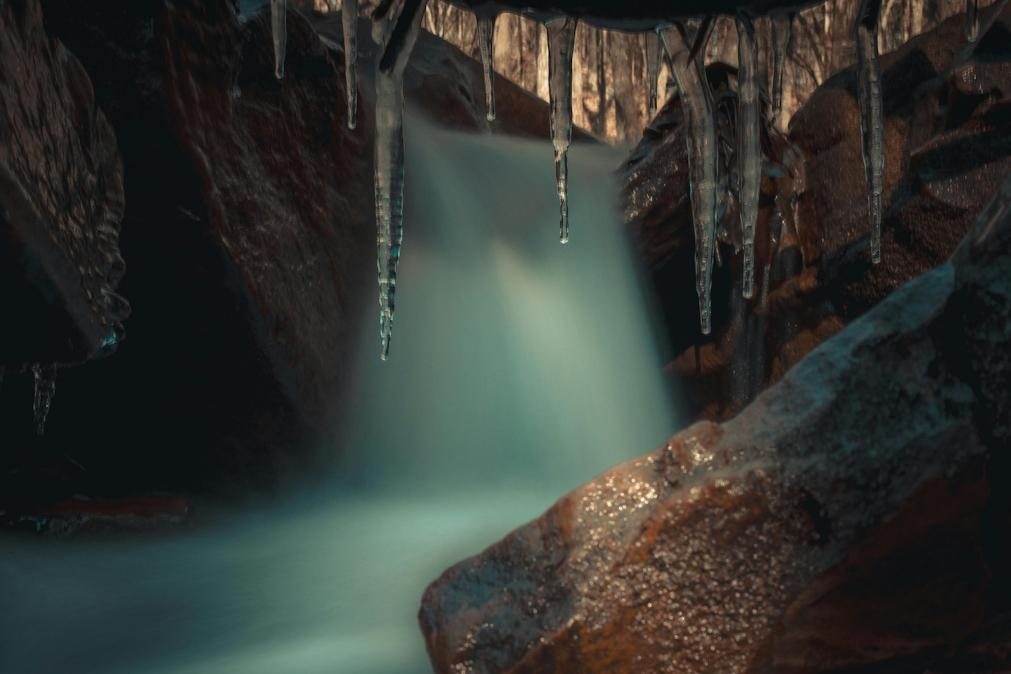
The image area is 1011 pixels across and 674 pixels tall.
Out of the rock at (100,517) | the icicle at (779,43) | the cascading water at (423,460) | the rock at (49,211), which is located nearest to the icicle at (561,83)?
the icicle at (779,43)

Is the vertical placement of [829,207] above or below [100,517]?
above

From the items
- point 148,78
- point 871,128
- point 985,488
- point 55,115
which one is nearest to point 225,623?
point 55,115

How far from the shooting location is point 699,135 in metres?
3.27

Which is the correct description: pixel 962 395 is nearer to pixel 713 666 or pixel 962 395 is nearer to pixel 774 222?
pixel 713 666

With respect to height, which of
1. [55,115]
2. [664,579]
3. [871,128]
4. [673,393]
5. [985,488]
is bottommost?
[673,393]

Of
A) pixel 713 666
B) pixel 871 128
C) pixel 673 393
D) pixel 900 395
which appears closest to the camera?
pixel 713 666

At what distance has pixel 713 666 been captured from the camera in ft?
7.36

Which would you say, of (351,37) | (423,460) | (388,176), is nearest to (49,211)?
(388,176)

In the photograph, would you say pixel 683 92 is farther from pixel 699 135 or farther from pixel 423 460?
pixel 423 460

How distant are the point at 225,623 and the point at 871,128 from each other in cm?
358

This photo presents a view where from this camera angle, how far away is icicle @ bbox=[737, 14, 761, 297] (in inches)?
109

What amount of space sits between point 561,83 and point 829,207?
458 cm

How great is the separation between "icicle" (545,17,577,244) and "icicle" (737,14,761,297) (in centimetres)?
55

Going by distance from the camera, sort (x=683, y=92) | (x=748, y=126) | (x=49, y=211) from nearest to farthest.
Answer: (x=49, y=211) < (x=683, y=92) < (x=748, y=126)
